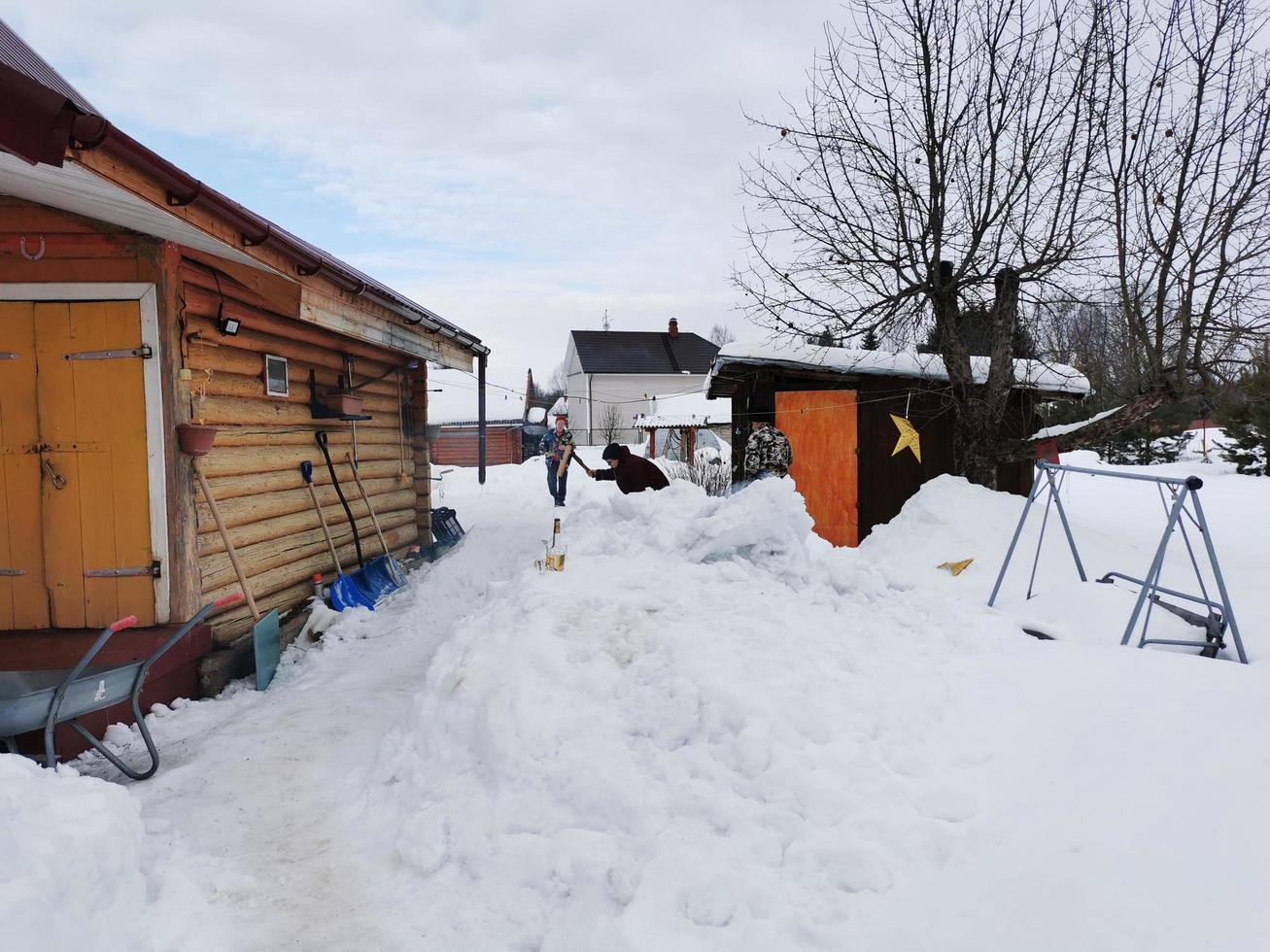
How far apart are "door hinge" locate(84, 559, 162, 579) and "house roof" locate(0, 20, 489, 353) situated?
2.26 metres

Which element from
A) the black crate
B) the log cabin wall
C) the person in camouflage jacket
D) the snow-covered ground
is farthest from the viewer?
the black crate

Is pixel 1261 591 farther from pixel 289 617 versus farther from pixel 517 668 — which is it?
pixel 289 617

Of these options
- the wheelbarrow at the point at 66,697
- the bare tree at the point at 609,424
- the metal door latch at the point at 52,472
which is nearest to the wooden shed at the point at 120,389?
the metal door latch at the point at 52,472

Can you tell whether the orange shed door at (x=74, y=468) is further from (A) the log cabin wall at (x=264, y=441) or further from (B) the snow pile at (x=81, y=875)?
(B) the snow pile at (x=81, y=875)

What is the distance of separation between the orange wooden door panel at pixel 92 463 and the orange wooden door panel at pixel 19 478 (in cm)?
6

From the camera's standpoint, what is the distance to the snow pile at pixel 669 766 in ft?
8.68

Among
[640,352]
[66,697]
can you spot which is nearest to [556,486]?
[66,697]

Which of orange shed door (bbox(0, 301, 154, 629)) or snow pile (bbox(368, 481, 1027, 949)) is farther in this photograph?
orange shed door (bbox(0, 301, 154, 629))

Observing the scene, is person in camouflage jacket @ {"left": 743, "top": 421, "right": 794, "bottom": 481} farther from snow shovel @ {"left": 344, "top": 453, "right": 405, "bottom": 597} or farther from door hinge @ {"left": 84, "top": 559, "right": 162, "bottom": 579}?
door hinge @ {"left": 84, "top": 559, "right": 162, "bottom": 579}

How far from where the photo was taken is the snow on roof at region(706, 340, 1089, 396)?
31.5ft

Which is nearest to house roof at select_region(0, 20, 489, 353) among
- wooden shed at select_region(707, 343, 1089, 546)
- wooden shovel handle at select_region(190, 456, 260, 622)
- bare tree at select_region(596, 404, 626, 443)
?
wooden shovel handle at select_region(190, 456, 260, 622)

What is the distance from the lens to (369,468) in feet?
28.5

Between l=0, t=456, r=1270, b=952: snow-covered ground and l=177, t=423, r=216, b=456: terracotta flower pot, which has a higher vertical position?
l=177, t=423, r=216, b=456: terracotta flower pot

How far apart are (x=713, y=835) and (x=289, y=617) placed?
4906mm
